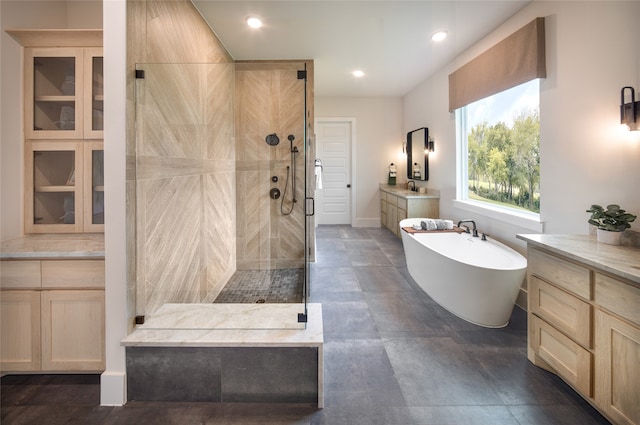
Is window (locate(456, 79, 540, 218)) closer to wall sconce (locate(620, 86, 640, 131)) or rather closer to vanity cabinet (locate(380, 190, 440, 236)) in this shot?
vanity cabinet (locate(380, 190, 440, 236))

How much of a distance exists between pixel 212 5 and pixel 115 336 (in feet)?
9.11

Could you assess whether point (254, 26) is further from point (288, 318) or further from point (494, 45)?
point (288, 318)

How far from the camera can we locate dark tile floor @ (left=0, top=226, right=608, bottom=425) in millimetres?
1738

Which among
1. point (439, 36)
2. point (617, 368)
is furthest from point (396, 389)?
point (439, 36)

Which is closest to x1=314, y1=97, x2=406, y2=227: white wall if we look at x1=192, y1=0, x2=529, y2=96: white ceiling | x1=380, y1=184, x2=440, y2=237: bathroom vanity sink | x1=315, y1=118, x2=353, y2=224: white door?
x1=315, y1=118, x2=353, y2=224: white door

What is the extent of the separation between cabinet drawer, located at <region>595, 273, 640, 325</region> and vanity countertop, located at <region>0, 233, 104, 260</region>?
2650 mm

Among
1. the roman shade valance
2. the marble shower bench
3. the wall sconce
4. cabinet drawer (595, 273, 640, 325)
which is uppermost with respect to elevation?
the roman shade valance

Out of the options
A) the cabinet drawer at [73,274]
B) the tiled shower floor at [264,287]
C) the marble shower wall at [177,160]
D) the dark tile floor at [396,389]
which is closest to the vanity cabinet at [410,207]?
the dark tile floor at [396,389]

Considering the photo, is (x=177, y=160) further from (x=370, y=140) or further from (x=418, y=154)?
(x=370, y=140)

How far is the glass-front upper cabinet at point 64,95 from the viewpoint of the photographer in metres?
2.29

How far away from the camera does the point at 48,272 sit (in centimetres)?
199

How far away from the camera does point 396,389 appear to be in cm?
198

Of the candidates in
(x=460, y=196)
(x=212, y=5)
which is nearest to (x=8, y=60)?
(x=212, y=5)

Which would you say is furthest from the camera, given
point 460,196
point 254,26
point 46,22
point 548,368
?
point 460,196
